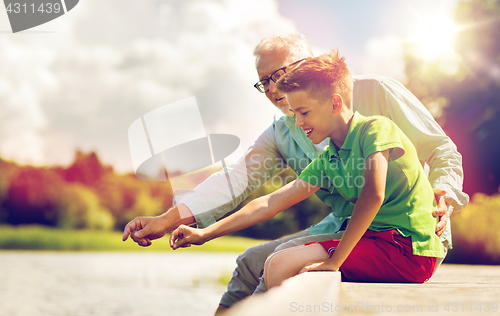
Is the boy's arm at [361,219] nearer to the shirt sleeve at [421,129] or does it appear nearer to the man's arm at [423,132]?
the man's arm at [423,132]

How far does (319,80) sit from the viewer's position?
1.52 meters

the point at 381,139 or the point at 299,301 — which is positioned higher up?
the point at 381,139

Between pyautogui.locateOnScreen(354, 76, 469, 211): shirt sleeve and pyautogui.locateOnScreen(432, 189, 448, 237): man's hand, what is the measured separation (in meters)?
0.08

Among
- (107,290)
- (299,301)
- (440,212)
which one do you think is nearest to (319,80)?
(440,212)

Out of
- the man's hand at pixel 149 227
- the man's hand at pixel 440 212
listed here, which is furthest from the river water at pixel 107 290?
the man's hand at pixel 440 212

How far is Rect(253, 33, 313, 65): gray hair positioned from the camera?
2281mm

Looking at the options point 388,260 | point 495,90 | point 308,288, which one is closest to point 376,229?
point 388,260

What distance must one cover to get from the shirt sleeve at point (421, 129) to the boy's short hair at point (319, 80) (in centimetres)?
55

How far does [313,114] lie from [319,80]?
0.46ft

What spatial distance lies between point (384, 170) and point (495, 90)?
13.1 metres

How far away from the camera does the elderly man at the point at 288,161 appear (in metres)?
1.87

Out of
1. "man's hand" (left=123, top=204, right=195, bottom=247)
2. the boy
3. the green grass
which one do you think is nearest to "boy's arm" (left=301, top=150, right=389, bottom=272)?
the boy

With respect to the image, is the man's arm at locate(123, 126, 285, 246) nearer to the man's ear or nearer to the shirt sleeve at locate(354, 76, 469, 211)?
the shirt sleeve at locate(354, 76, 469, 211)

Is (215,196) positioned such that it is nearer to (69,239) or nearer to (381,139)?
(381,139)
